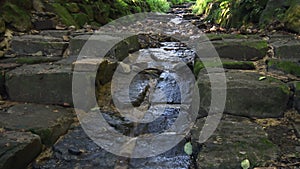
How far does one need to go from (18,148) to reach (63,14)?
13.3 ft

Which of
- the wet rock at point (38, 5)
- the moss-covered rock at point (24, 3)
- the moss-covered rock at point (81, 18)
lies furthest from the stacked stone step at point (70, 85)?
the moss-covered rock at point (81, 18)

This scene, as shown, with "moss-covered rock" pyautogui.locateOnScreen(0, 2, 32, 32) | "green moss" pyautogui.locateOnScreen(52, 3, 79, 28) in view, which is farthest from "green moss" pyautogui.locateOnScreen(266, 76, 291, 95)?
"green moss" pyautogui.locateOnScreen(52, 3, 79, 28)

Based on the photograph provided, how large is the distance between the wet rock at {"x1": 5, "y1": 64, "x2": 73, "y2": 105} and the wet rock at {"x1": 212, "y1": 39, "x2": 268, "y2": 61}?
1.80 m

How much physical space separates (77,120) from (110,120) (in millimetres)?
278

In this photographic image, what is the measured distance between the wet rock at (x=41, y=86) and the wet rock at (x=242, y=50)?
5.91ft

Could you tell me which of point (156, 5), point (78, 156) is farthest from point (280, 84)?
point (156, 5)

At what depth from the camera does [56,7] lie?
515 centimetres

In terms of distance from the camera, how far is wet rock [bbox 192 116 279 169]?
162cm

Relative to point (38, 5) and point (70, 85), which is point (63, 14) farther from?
point (70, 85)

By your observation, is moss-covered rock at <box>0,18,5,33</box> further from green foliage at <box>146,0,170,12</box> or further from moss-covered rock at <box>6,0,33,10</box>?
green foliage at <box>146,0,170,12</box>

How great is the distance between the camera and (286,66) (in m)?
2.76

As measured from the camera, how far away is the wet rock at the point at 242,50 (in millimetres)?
3184

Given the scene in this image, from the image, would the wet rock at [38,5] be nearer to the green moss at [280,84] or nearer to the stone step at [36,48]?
the stone step at [36,48]

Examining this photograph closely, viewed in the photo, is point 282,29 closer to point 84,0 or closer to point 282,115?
point 282,115
